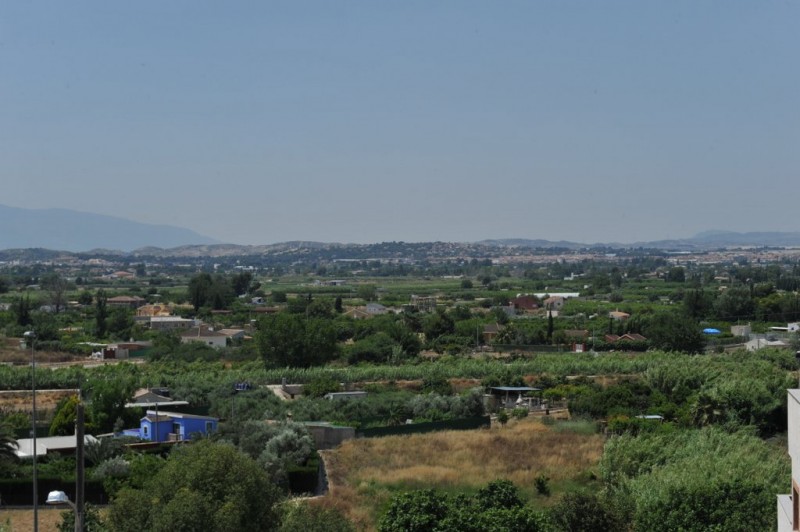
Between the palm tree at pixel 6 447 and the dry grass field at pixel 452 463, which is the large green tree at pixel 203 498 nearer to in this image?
the dry grass field at pixel 452 463

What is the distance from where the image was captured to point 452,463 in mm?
31234

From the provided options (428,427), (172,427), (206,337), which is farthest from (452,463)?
(206,337)

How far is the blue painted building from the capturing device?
113ft

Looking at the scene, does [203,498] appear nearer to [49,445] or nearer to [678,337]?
[49,445]

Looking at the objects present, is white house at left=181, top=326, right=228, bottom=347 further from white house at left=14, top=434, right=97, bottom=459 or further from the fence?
white house at left=14, top=434, right=97, bottom=459

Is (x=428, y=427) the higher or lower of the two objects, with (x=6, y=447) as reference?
lower

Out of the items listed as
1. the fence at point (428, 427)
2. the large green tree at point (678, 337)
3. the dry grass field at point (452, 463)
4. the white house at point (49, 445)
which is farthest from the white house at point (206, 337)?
the dry grass field at point (452, 463)

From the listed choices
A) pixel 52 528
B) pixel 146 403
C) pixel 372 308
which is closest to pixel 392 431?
pixel 146 403

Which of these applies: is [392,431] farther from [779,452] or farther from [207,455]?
[207,455]

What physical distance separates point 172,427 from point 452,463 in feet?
33.1

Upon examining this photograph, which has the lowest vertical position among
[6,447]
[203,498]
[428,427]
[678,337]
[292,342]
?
[428,427]

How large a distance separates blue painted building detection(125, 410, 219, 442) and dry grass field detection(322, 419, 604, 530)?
504 cm

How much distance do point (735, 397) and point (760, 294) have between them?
63.7m

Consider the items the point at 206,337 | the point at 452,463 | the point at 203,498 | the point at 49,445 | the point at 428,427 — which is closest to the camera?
the point at 203,498
